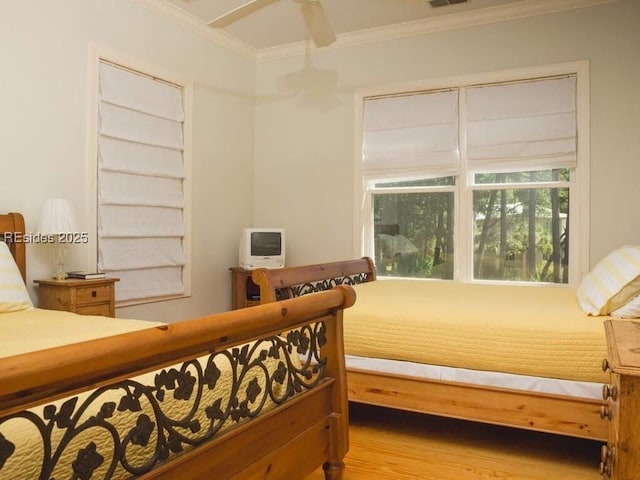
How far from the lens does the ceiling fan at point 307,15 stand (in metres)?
2.87

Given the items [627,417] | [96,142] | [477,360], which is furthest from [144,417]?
[96,142]

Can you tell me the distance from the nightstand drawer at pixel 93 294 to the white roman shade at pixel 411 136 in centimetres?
248

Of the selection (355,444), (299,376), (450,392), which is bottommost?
(355,444)

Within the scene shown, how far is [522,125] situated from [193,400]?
12.1ft

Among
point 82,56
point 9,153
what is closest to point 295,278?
point 9,153

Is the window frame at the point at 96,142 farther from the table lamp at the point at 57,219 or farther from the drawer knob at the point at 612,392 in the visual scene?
the drawer knob at the point at 612,392

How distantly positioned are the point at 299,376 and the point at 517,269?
120 inches

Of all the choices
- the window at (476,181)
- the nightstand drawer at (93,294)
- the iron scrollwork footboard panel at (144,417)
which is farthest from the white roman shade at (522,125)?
the iron scrollwork footboard panel at (144,417)

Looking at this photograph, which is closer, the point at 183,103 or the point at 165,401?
the point at 165,401

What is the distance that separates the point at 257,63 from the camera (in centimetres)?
523

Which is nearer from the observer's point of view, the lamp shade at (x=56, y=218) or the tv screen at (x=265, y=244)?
the lamp shade at (x=56, y=218)

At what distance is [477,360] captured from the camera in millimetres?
2359

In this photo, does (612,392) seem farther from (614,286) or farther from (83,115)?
(83,115)

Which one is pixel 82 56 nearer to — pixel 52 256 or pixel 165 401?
pixel 52 256
